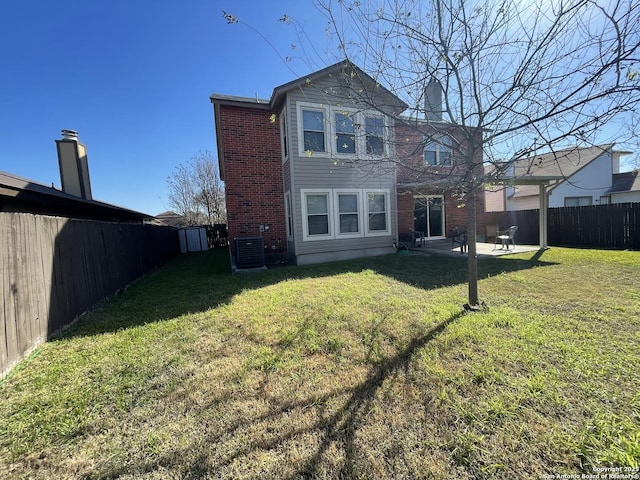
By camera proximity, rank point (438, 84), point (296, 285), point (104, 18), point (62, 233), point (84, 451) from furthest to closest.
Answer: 1. point (104, 18)
2. point (296, 285)
3. point (62, 233)
4. point (438, 84)
5. point (84, 451)

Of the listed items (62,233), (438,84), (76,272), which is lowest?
(76,272)

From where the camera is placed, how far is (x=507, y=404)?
84.2 inches

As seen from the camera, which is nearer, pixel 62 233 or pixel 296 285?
pixel 62 233

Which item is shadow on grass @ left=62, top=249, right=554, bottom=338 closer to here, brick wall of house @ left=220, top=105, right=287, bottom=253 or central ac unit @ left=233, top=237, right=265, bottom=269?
central ac unit @ left=233, top=237, right=265, bottom=269

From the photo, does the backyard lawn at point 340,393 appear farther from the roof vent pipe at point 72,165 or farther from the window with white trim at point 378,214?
the roof vent pipe at point 72,165

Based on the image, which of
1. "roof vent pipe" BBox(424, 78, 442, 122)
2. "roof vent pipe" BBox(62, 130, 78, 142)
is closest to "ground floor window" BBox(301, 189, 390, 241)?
"roof vent pipe" BBox(424, 78, 442, 122)

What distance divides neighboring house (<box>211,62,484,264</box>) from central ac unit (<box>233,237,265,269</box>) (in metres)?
0.70

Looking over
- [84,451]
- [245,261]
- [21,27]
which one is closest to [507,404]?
[84,451]

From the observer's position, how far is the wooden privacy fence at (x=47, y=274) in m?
3.14

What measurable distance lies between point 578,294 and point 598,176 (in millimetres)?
20600

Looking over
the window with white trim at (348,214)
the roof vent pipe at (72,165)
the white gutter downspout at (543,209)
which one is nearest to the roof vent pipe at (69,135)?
the roof vent pipe at (72,165)

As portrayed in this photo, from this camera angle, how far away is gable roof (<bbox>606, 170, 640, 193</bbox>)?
16797mm

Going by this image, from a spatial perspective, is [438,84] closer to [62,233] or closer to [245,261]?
→ [62,233]

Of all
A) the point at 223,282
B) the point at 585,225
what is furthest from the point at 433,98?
the point at 585,225
